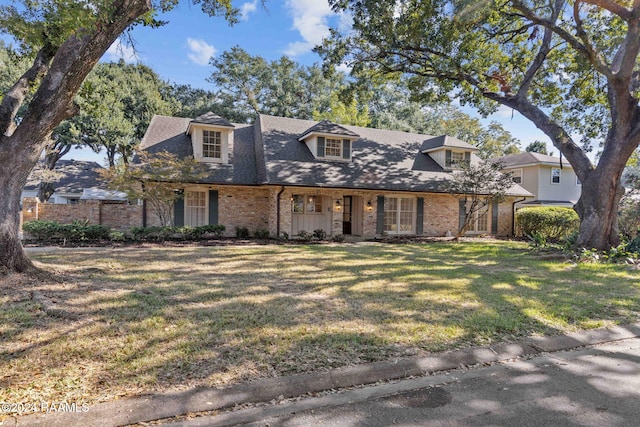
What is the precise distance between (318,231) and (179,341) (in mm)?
11333

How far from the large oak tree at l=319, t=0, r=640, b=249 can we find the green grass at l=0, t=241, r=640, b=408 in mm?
4227

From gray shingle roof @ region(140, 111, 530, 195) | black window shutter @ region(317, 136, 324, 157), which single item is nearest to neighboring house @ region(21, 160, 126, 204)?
gray shingle roof @ region(140, 111, 530, 195)

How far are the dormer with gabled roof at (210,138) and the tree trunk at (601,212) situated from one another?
13367 mm

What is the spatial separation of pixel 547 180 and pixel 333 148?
1638 cm

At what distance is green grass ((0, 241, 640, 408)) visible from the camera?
3.29 metres

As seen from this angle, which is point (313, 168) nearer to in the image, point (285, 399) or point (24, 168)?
point (24, 168)

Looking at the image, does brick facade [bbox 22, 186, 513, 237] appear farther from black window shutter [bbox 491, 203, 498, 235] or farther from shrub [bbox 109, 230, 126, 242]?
black window shutter [bbox 491, 203, 498, 235]

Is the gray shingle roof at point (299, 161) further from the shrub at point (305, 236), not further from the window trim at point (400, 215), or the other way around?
the shrub at point (305, 236)

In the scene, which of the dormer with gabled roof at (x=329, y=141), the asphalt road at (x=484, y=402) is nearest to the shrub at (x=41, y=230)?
the dormer with gabled roof at (x=329, y=141)

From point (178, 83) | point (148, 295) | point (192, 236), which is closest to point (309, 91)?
point (178, 83)

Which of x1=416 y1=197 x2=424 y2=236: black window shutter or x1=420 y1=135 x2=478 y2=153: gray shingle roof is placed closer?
x1=416 y1=197 x2=424 y2=236: black window shutter

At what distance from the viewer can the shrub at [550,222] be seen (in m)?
17.4

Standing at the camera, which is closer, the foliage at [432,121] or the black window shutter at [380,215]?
the black window shutter at [380,215]

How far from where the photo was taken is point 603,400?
10.1 ft
